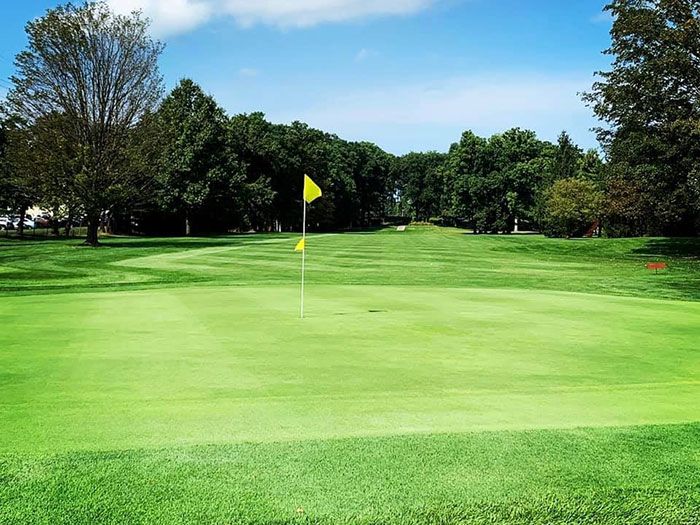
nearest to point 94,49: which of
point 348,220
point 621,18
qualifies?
point 621,18

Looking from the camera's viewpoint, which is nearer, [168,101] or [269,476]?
[269,476]

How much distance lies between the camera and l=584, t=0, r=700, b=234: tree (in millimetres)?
33250

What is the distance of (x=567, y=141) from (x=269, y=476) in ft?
269

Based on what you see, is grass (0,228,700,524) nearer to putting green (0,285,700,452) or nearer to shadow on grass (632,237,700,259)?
putting green (0,285,700,452)

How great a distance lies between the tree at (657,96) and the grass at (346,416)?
2733cm

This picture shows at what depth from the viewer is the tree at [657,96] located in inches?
1309

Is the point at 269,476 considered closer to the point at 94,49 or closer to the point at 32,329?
the point at 32,329

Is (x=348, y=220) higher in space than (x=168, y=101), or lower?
lower

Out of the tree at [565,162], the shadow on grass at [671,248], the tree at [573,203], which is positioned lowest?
the shadow on grass at [671,248]

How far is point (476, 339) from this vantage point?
28.2ft

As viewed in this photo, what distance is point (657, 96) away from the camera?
35156 mm

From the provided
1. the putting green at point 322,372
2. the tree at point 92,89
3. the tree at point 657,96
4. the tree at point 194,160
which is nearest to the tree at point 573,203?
the tree at point 657,96

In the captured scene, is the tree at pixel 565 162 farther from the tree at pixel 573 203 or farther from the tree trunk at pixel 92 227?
the tree trunk at pixel 92 227

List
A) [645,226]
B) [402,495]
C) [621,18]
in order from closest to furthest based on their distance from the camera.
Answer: [402,495]
[621,18]
[645,226]
